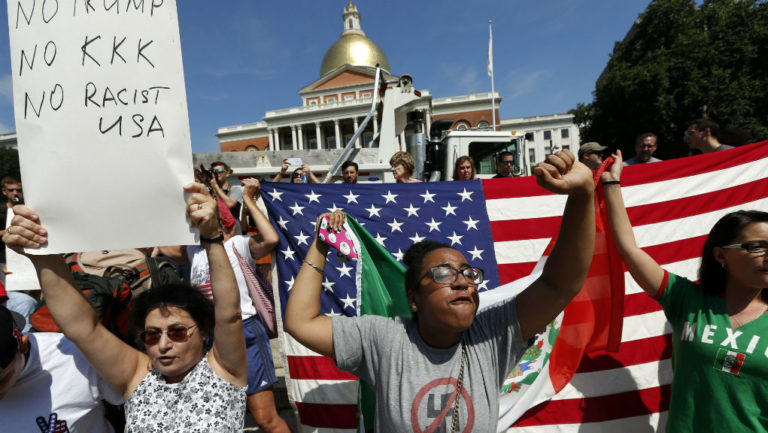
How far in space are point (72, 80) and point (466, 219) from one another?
2.28 m

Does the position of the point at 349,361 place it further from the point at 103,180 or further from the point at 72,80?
the point at 72,80

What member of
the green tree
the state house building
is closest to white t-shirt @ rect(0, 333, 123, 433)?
the green tree

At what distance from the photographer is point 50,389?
151 cm

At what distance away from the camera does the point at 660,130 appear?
18.9m

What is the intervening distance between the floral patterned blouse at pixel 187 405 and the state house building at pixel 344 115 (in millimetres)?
42169

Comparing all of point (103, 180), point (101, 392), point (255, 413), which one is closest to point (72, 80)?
point (103, 180)

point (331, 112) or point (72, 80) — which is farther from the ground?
point (331, 112)

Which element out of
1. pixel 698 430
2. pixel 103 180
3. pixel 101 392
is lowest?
pixel 698 430

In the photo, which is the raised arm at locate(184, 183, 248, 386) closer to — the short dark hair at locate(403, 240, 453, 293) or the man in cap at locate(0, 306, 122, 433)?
the man in cap at locate(0, 306, 122, 433)

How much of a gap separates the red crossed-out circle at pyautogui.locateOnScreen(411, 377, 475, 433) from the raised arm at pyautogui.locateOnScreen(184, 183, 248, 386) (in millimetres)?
734

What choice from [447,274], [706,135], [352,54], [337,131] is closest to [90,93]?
[447,274]

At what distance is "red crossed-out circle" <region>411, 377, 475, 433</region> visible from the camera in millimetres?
1299

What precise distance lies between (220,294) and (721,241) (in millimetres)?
2112

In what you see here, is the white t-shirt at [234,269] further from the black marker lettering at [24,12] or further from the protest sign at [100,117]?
the black marker lettering at [24,12]
